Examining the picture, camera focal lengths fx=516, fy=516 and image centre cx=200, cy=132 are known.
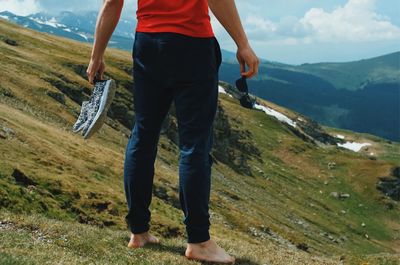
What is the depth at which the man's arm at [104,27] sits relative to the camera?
840 centimetres

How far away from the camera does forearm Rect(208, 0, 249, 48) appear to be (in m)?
7.62

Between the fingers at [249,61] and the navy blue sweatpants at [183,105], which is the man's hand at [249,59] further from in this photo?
the navy blue sweatpants at [183,105]

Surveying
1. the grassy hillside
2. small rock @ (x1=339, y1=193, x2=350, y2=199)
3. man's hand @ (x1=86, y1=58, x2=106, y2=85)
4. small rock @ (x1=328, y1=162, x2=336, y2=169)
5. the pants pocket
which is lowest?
small rock @ (x1=339, y1=193, x2=350, y2=199)

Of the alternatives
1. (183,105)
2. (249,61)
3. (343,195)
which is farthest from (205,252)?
(343,195)

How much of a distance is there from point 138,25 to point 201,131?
205 centimetres

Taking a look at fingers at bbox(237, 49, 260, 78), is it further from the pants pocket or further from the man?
the pants pocket

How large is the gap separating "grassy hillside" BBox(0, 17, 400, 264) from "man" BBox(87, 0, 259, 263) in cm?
112

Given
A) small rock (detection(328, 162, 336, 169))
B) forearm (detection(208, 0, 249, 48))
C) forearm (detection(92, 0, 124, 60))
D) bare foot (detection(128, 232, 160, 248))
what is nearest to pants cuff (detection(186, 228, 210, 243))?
bare foot (detection(128, 232, 160, 248))

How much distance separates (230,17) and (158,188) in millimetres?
29638

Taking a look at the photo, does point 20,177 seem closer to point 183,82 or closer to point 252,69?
point 183,82

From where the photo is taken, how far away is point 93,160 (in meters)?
35.4

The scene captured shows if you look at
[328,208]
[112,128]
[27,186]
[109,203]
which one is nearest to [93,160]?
[109,203]

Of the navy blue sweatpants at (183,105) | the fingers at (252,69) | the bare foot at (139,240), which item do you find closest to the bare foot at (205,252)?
the navy blue sweatpants at (183,105)

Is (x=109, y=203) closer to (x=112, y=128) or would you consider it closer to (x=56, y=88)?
(x=112, y=128)
